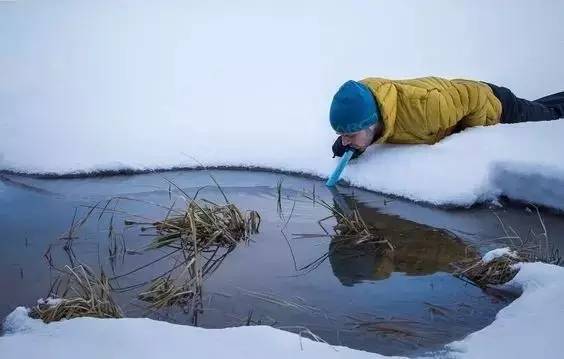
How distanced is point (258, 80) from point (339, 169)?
2000 millimetres

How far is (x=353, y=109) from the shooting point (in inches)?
138

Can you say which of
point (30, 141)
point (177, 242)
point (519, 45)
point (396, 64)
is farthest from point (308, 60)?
point (177, 242)

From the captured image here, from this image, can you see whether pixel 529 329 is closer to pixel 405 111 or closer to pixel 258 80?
pixel 405 111

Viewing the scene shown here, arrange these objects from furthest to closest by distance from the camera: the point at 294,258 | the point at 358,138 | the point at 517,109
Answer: the point at 517,109 < the point at 358,138 < the point at 294,258

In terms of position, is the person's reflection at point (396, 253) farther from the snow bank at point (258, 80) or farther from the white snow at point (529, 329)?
the white snow at point (529, 329)

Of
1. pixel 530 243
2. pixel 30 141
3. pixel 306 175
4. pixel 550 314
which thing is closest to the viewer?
pixel 550 314

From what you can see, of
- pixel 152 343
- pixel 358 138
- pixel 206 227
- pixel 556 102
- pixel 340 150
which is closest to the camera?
pixel 152 343

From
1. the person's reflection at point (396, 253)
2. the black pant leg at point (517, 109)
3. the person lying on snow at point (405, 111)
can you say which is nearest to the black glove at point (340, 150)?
the person lying on snow at point (405, 111)

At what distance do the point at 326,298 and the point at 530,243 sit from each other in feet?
3.35

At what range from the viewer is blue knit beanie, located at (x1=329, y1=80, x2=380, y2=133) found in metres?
3.49

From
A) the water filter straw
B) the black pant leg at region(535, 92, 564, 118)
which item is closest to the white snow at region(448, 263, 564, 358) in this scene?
the water filter straw

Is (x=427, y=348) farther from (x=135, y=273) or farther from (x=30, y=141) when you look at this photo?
(x=30, y=141)

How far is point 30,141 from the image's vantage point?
4219 millimetres

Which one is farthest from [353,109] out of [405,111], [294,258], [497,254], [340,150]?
[497,254]
